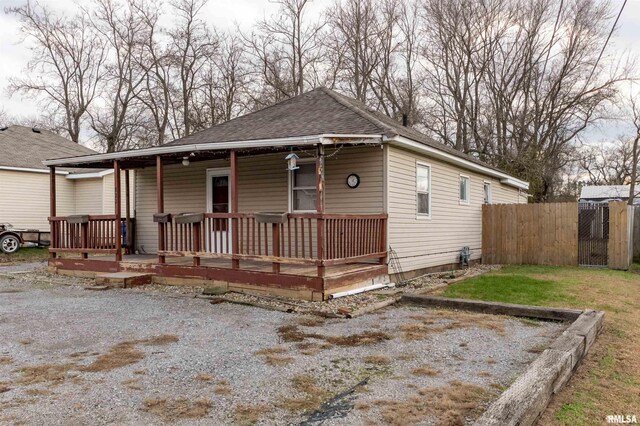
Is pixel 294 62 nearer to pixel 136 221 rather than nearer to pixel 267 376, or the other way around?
pixel 136 221

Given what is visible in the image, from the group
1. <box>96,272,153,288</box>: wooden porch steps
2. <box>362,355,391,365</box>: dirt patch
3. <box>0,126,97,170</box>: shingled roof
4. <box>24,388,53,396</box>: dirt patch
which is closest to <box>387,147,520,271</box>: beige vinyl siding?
<box>362,355,391,365</box>: dirt patch

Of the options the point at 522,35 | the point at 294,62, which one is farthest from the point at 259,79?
the point at 522,35

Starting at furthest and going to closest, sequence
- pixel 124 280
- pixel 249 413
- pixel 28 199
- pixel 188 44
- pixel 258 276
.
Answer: pixel 188 44, pixel 28 199, pixel 124 280, pixel 258 276, pixel 249 413

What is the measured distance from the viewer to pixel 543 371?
3.38 m

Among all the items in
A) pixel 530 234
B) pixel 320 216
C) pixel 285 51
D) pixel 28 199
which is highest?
pixel 285 51

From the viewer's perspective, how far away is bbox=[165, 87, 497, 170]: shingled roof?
8.34m

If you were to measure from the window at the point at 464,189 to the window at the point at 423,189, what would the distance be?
230 cm

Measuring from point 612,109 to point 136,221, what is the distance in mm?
22285

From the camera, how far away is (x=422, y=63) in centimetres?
2386

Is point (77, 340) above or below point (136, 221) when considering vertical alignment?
below

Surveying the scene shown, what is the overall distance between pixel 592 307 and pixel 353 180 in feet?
14.0

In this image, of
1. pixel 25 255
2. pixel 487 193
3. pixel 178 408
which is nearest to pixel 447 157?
pixel 487 193

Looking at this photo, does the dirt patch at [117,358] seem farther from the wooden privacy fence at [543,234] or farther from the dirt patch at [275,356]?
the wooden privacy fence at [543,234]

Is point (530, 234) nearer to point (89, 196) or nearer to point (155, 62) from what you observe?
point (89, 196)
